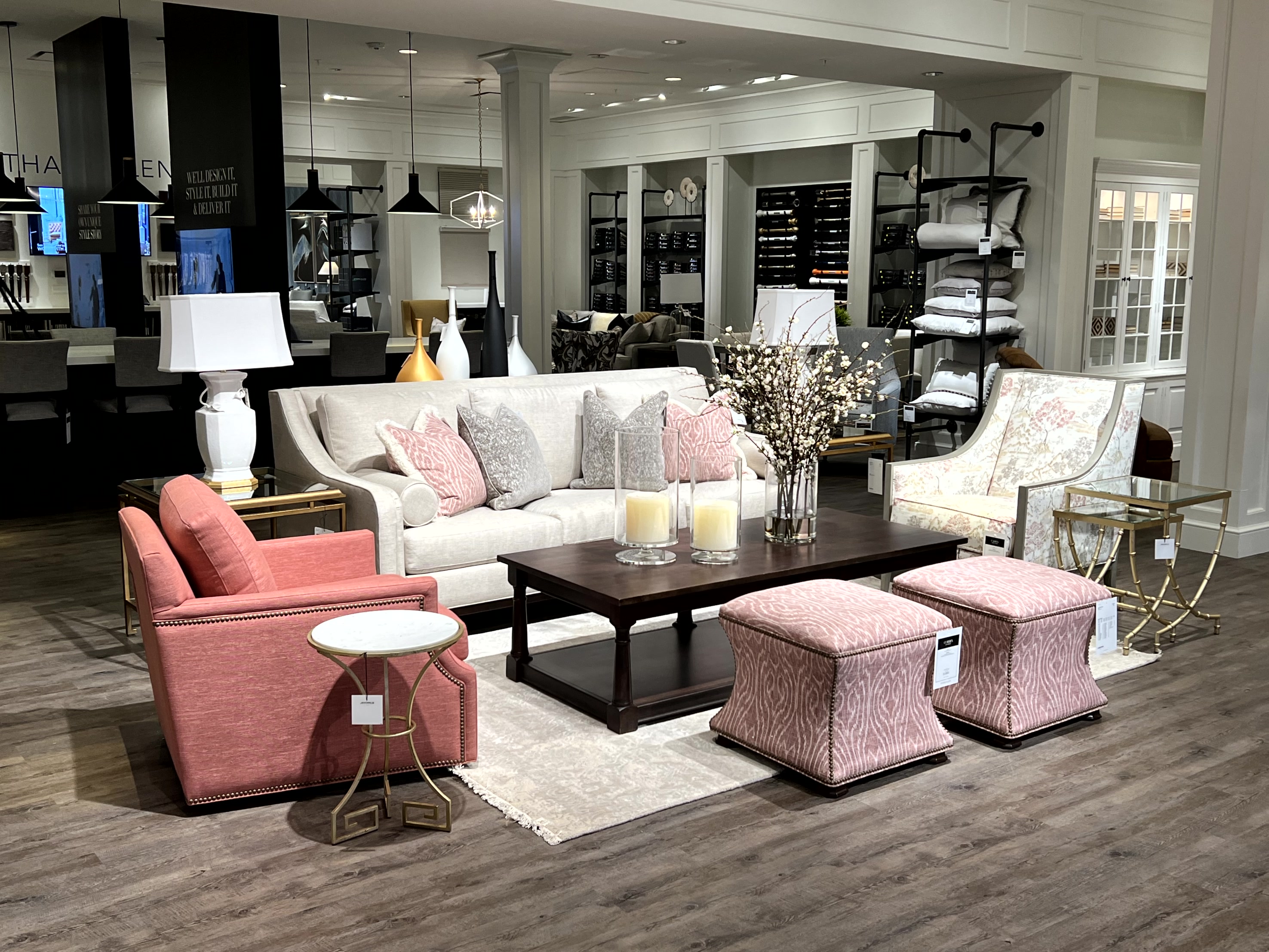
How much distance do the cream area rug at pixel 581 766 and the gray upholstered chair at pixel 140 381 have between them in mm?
4278

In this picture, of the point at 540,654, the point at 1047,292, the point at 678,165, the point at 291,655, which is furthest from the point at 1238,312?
the point at 678,165

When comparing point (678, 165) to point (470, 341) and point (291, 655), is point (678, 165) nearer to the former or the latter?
point (470, 341)

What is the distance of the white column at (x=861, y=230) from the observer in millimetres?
10906

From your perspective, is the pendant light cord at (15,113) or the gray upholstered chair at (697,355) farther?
the pendant light cord at (15,113)

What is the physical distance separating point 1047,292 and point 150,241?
886 cm

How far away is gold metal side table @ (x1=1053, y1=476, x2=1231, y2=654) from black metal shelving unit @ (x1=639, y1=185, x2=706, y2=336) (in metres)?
8.50

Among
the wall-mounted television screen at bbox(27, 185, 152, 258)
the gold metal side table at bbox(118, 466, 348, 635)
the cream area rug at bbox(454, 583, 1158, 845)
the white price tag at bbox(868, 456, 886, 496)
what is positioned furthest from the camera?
the wall-mounted television screen at bbox(27, 185, 152, 258)

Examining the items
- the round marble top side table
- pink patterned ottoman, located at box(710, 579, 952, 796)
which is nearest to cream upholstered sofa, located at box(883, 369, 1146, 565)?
pink patterned ottoman, located at box(710, 579, 952, 796)

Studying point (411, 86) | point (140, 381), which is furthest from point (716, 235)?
point (140, 381)

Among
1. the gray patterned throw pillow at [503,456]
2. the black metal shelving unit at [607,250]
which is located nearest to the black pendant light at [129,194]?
the gray patterned throw pillow at [503,456]

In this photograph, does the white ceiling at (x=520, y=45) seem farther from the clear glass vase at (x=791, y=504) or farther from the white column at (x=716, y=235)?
the clear glass vase at (x=791, y=504)

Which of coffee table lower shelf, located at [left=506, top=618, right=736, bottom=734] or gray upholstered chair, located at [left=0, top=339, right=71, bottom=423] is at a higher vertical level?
gray upholstered chair, located at [left=0, top=339, right=71, bottom=423]

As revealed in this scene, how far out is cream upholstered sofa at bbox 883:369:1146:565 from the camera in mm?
4715

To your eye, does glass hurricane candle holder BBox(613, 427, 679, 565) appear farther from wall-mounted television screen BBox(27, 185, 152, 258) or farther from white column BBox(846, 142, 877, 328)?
wall-mounted television screen BBox(27, 185, 152, 258)
